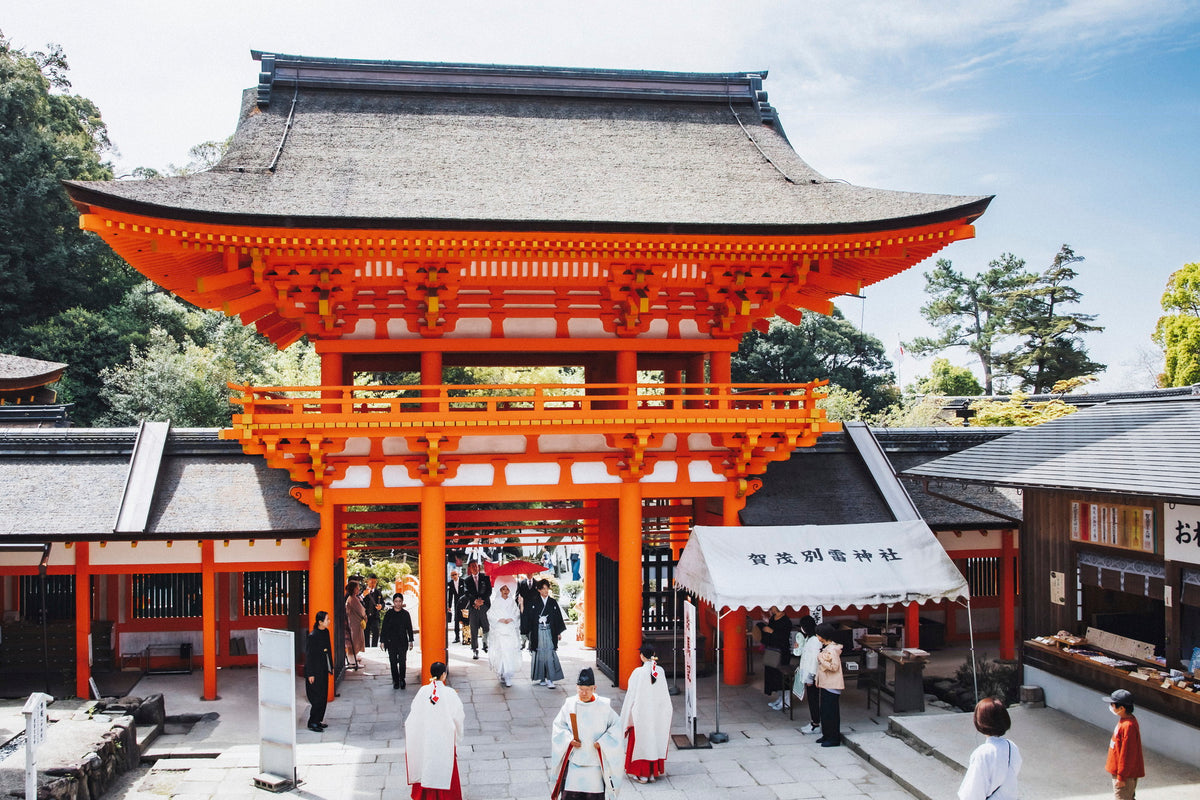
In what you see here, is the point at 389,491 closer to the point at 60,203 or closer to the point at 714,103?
the point at 714,103

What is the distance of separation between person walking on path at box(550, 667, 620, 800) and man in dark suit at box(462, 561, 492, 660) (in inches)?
292

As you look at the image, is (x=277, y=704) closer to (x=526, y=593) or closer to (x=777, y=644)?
(x=526, y=593)

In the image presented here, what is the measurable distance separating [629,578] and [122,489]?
7717mm


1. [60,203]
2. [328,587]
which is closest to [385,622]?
[328,587]

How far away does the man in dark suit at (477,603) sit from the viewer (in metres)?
15.4

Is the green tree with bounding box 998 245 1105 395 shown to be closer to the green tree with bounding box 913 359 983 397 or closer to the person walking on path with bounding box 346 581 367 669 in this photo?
the green tree with bounding box 913 359 983 397

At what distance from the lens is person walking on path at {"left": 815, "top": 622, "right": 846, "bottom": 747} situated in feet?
34.2

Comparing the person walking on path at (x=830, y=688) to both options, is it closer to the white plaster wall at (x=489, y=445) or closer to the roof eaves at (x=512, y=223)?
the white plaster wall at (x=489, y=445)

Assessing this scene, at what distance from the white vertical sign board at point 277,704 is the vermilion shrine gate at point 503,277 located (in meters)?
3.05

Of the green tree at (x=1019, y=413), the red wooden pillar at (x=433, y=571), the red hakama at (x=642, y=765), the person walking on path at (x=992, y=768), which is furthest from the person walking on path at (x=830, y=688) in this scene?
the green tree at (x=1019, y=413)

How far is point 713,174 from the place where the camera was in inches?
545

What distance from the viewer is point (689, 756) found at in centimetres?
1028

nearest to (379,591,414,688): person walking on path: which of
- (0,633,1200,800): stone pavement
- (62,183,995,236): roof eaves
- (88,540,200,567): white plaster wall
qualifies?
(0,633,1200,800): stone pavement

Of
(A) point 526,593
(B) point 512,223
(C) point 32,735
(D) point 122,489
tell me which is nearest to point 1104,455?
(B) point 512,223
